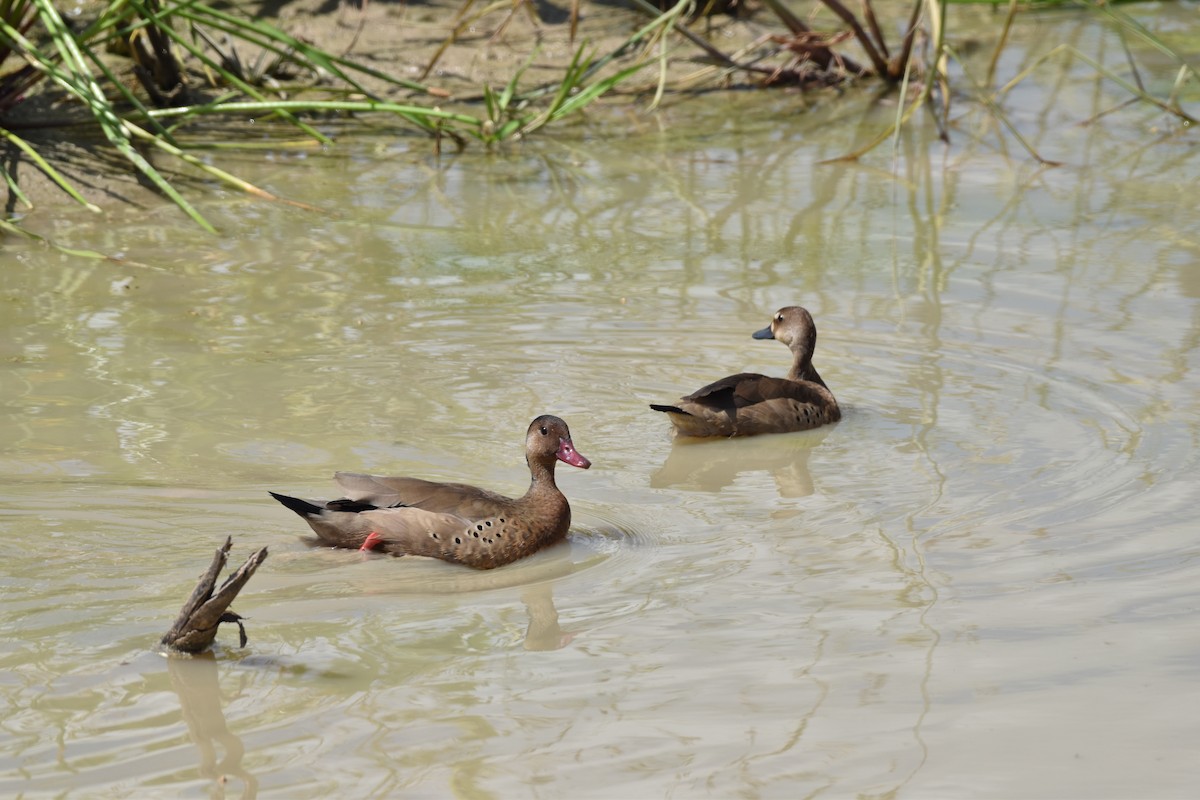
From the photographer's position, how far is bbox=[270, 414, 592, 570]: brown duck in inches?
259

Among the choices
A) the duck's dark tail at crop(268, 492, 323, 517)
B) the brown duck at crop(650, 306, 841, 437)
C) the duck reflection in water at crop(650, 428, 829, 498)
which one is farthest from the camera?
the brown duck at crop(650, 306, 841, 437)

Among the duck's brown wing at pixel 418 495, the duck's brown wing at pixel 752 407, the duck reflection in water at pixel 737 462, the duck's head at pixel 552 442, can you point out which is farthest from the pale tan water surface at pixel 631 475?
the duck's head at pixel 552 442

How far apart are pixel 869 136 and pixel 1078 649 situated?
8591mm

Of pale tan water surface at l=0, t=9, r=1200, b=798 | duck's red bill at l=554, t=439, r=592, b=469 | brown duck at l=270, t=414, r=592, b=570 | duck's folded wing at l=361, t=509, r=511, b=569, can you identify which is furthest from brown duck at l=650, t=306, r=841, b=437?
duck's folded wing at l=361, t=509, r=511, b=569

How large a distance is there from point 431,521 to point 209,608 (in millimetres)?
1452

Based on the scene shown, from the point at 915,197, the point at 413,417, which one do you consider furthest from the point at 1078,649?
the point at 915,197

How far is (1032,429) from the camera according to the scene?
7914 mm

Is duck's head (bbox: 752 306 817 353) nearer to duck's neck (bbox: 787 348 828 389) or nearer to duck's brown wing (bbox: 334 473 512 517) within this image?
duck's neck (bbox: 787 348 828 389)

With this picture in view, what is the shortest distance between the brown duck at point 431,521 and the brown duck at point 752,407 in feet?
4.48

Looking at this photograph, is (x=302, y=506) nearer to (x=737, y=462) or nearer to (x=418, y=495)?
(x=418, y=495)

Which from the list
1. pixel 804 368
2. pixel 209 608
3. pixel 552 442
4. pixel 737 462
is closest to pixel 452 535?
pixel 552 442

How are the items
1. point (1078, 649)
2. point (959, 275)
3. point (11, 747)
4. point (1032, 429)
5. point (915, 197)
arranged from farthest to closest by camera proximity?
point (915, 197) < point (959, 275) < point (1032, 429) < point (1078, 649) < point (11, 747)

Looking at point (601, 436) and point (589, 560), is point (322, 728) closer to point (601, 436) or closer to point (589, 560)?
point (589, 560)

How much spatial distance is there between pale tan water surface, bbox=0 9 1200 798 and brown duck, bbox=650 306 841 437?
131 mm
